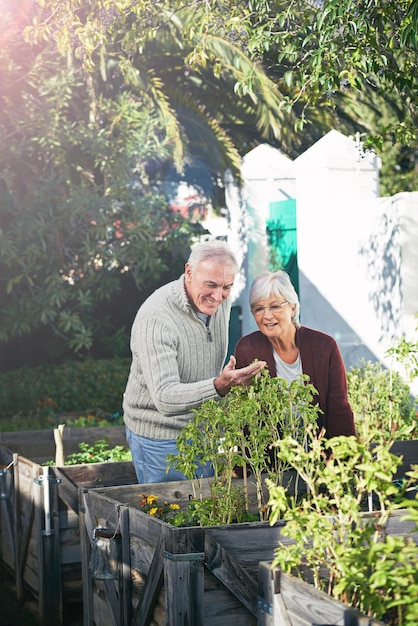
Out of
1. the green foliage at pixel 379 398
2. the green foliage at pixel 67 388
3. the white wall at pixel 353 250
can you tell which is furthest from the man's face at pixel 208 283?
the green foliage at pixel 67 388

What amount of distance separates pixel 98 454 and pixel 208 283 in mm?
3563

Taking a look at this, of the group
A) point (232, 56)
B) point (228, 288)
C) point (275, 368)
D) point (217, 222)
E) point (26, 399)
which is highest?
point (232, 56)

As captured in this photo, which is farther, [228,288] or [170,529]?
[228,288]

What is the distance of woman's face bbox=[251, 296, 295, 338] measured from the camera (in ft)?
16.8

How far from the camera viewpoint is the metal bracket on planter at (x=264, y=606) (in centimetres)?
342

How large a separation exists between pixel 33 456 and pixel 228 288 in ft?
13.0

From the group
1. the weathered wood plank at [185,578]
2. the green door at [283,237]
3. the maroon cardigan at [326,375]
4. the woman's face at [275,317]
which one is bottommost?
the weathered wood plank at [185,578]

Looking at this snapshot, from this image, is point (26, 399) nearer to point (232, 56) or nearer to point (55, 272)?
point (55, 272)

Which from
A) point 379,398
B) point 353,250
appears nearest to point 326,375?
point 379,398

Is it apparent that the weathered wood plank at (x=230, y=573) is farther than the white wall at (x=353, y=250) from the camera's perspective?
No

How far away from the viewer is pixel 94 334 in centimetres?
1548

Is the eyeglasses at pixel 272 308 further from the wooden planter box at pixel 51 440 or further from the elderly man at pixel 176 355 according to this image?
the wooden planter box at pixel 51 440

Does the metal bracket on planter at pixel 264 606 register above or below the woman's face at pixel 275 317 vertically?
below

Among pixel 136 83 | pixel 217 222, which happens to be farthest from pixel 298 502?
pixel 217 222
